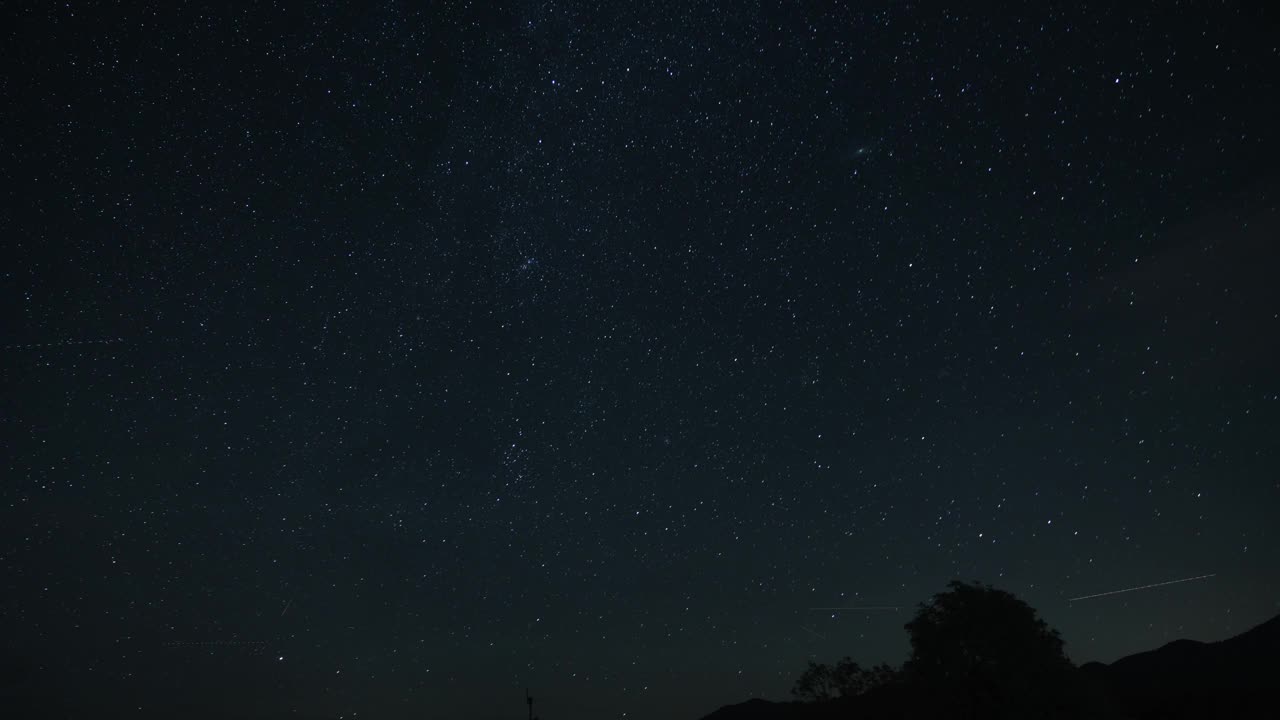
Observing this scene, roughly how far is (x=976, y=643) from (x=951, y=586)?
6.32 feet

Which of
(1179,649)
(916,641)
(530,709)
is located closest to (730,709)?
(1179,649)

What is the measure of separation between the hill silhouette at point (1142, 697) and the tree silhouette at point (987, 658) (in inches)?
5.2

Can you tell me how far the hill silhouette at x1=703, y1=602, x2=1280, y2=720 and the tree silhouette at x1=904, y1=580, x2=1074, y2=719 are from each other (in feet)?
0.43

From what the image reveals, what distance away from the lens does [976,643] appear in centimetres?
2062

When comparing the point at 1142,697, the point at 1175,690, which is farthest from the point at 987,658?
the point at 1175,690

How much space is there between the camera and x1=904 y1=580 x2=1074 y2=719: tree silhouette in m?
19.4

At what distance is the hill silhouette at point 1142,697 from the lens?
19.4 metres

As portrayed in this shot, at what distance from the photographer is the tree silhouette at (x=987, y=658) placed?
19375mm

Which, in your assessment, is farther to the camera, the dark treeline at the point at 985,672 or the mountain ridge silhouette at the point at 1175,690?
the mountain ridge silhouette at the point at 1175,690

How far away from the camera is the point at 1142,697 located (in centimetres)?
4738

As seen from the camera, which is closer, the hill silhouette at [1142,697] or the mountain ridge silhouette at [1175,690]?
the hill silhouette at [1142,697]

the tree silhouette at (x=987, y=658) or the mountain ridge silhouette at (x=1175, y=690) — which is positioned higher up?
the tree silhouette at (x=987, y=658)

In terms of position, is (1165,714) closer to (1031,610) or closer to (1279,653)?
(1031,610)

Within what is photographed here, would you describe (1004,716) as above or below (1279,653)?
above
